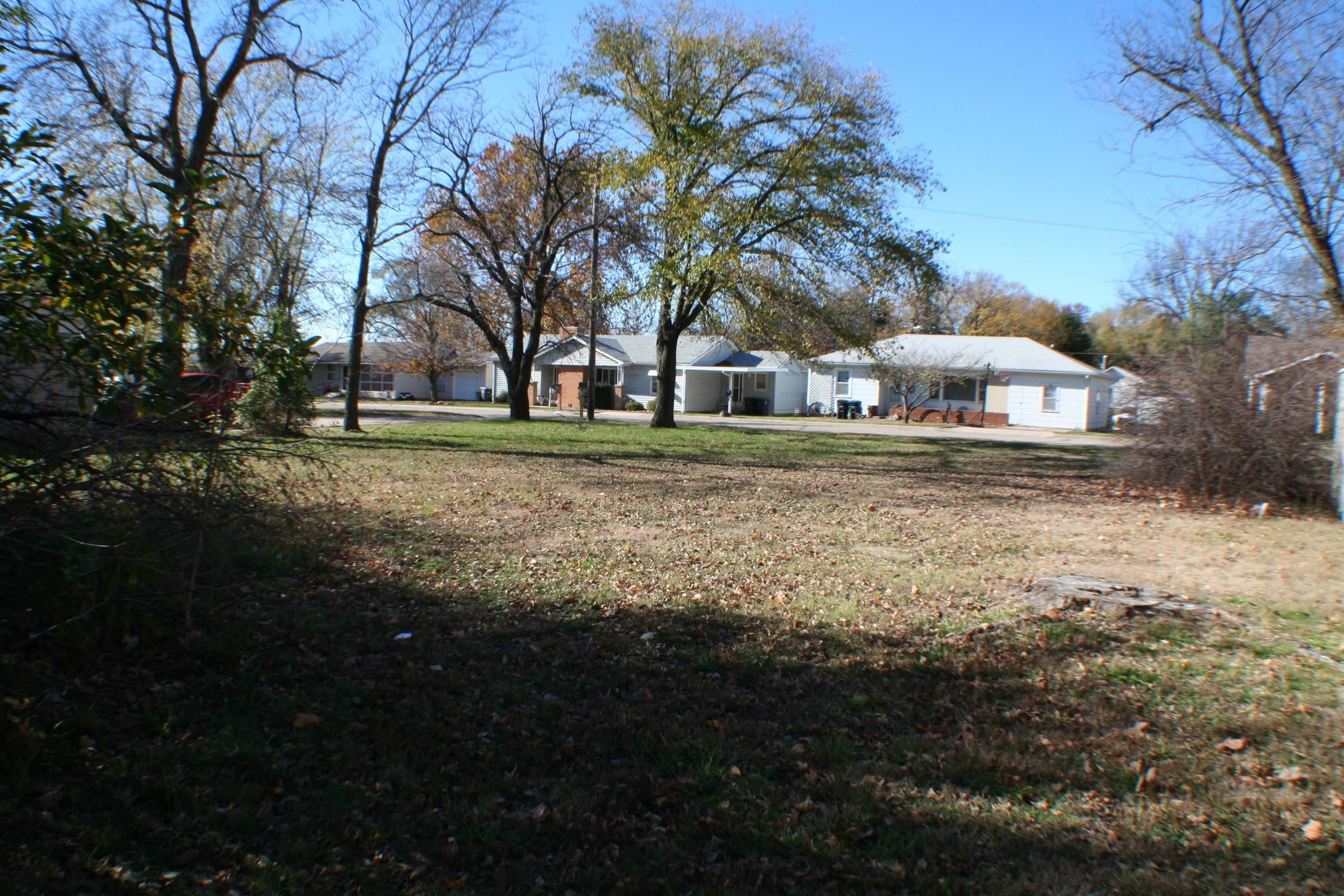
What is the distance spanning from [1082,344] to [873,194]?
54.2 metres

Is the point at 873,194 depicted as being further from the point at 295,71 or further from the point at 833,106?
the point at 295,71

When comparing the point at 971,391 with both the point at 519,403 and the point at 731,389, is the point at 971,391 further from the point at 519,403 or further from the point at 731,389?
the point at 519,403

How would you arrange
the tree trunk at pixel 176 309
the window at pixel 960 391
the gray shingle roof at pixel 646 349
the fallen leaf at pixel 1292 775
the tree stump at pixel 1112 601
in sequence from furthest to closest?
the gray shingle roof at pixel 646 349
the window at pixel 960 391
the tree stump at pixel 1112 601
the tree trunk at pixel 176 309
the fallen leaf at pixel 1292 775

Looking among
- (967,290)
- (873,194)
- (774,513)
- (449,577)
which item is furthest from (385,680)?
(967,290)

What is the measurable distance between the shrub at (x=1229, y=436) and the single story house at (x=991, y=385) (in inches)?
953

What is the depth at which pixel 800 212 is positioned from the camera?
22.4 m

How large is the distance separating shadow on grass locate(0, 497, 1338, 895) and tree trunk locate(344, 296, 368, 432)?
54.8ft

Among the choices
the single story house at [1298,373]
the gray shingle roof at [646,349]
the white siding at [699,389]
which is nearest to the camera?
the single story house at [1298,373]

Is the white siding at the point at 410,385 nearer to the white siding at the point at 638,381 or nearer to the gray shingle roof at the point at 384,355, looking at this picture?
the gray shingle roof at the point at 384,355

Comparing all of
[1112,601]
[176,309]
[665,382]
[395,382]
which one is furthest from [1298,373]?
[395,382]

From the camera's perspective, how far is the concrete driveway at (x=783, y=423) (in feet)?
99.2

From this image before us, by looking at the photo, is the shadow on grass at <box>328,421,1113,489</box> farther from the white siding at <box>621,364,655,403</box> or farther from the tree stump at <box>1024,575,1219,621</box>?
the white siding at <box>621,364,655,403</box>

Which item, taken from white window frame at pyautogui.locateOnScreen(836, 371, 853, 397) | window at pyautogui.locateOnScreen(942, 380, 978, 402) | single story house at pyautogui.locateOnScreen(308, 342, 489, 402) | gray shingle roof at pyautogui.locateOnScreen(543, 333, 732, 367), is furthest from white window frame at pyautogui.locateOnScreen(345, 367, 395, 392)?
window at pyautogui.locateOnScreen(942, 380, 978, 402)

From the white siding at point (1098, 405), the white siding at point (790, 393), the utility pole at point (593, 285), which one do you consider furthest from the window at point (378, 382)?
the white siding at point (1098, 405)
